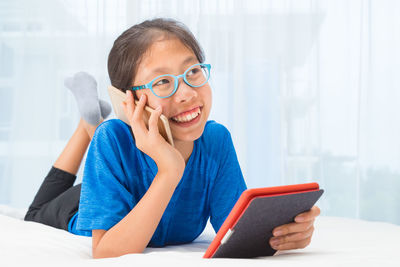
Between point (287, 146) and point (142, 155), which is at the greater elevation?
point (142, 155)

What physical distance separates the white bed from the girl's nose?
35 cm

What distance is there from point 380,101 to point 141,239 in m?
2.46

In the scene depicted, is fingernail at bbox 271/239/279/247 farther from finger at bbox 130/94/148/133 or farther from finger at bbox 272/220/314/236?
finger at bbox 130/94/148/133

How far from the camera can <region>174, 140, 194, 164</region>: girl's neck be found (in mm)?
1087

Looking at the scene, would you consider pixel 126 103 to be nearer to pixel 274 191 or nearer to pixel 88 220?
pixel 88 220

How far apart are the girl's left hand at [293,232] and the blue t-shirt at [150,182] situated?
0.32 metres

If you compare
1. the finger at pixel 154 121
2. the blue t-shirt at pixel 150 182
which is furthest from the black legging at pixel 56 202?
the finger at pixel 154 121

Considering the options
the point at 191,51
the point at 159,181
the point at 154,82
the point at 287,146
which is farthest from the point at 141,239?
the point at 287,146

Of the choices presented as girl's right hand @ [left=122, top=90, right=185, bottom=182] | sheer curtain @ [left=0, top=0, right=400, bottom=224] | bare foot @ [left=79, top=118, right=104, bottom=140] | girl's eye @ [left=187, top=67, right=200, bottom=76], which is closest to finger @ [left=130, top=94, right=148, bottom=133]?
girl's right hand @ [left=122, top=90, right=185, bottom=182]

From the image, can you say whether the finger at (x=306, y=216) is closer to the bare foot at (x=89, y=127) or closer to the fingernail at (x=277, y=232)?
the fingernail at (x=277, y=232)

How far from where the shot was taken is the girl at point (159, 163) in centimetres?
85

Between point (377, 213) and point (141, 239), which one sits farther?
point (377, 213)

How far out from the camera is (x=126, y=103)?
1.00 metres

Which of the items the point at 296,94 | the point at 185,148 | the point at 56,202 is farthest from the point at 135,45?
the point at 296,94
